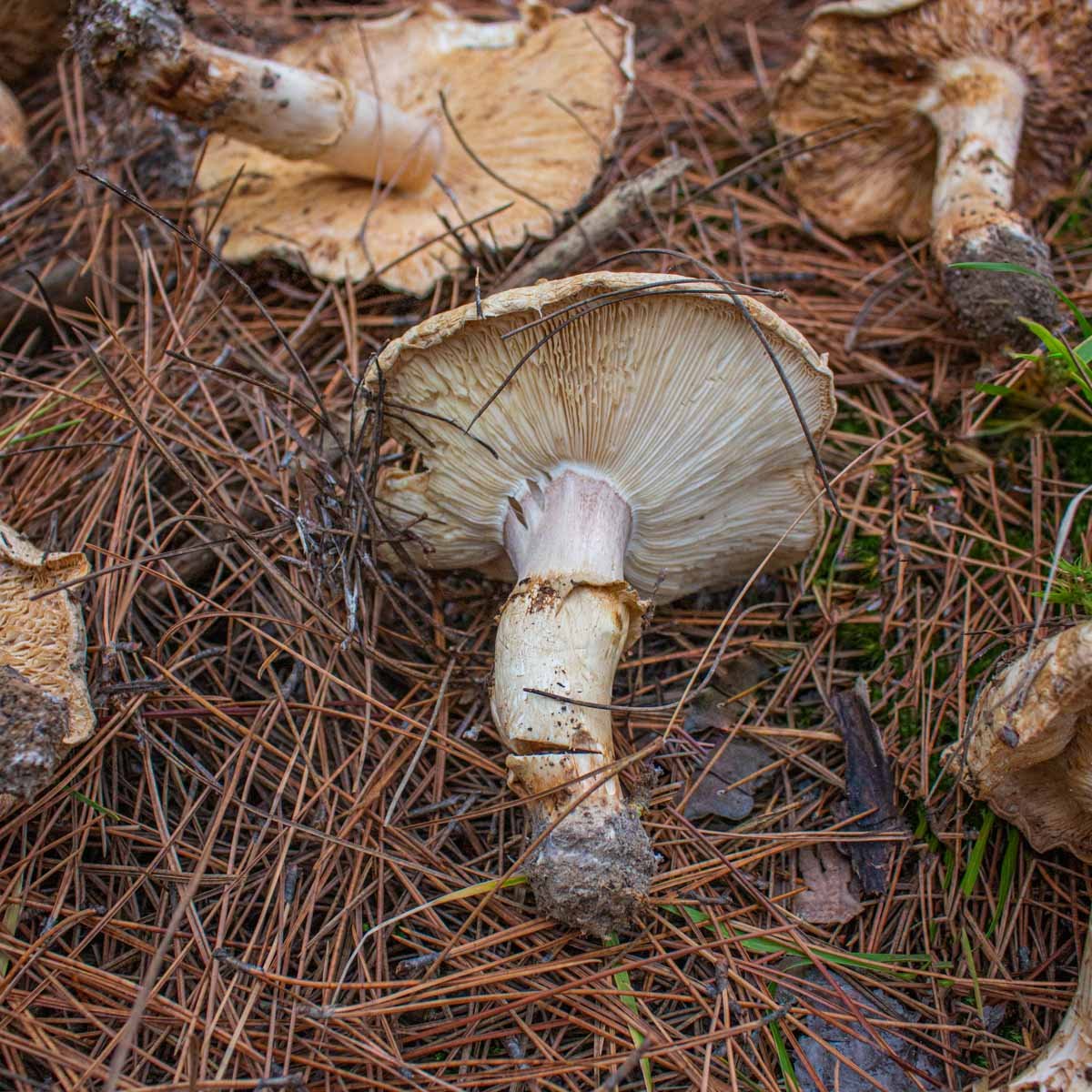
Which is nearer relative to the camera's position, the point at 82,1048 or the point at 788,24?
the point at 82,1048

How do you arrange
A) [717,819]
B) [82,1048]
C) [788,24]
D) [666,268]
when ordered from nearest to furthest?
1. [82,1048]
2. [717,819]
3. [666,268]
4. [788,24]

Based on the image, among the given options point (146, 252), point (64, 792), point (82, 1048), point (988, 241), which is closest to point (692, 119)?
point (988, 241)

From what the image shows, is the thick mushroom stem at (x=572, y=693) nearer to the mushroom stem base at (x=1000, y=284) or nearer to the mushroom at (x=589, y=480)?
the mushroom at (x=589, y=480)

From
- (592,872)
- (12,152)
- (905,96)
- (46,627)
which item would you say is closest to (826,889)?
(592,872)

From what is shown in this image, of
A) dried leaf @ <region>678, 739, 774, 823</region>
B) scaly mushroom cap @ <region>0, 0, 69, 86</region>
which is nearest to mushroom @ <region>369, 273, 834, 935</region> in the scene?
dried leaf @ <region>678, 739, 774, 823</region>

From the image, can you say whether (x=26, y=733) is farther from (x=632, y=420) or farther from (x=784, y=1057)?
(x=784, y=1057)

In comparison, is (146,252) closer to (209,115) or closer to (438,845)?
(209,115)

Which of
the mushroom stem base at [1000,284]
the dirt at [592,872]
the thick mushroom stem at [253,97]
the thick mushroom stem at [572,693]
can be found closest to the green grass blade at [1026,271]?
the mushroom stem base at [1000,284]
